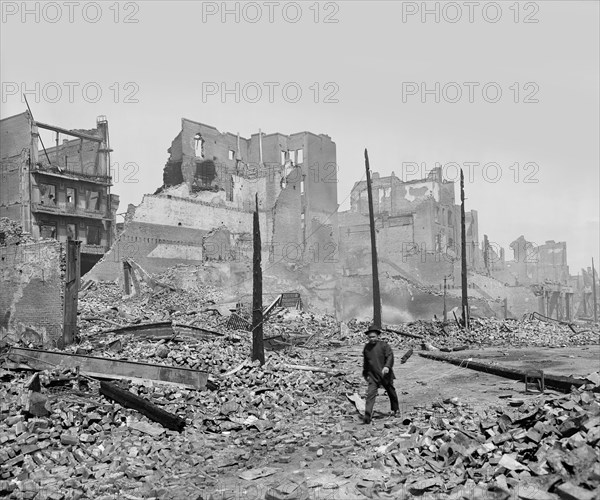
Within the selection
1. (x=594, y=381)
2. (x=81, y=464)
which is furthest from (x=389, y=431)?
(x=81, y=464)

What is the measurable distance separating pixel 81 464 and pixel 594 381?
694cm

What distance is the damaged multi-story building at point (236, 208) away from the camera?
37.1m

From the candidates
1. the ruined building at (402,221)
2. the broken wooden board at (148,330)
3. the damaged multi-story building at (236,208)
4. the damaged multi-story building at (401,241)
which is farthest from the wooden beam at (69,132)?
the broken wooden board at (148,330)

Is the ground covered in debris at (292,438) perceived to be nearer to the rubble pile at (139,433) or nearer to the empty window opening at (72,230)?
the rubble pile at (139,433)

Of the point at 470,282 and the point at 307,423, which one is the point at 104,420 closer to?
the point at 307,423

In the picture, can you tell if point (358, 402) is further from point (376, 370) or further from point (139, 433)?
point (139, 433)

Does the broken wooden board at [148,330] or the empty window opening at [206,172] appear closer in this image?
the broken wooden board at [148,330]

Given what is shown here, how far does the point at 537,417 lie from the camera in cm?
662

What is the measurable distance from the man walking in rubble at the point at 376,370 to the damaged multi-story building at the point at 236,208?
27269 mm

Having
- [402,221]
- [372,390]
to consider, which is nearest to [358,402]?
[372,390]

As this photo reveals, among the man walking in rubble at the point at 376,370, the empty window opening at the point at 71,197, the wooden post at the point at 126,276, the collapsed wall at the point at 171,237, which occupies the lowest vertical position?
the man walking in rubble at the point at 376,370

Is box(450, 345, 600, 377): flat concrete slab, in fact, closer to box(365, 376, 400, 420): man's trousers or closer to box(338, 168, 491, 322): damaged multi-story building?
box(365, 376, 400, 420): man's trousers

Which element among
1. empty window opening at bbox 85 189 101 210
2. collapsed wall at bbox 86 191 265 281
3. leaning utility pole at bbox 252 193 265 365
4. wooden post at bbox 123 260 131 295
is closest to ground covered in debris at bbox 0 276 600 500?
→ leaning utility pole at bbox 252 193 265 365

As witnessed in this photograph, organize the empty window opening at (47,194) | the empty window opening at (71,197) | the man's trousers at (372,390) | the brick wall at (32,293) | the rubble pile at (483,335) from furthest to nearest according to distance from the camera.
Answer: the empty window opening at (71,197), the empty window opening at (47,194), the rubble pile at (483,335), the brick wall at (32,293), the man's trousers at (372,390)
